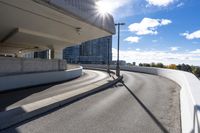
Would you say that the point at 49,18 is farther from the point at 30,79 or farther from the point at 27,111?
the point at 27,111

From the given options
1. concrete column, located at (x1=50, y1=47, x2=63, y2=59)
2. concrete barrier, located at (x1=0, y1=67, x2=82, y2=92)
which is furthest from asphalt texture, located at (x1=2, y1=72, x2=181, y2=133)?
concrete column, located at (x1=50, y1=47, x2=63, y2=59)

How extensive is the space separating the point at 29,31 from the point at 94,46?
296ft

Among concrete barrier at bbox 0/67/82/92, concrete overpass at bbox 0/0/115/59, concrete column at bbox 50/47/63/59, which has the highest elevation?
concrete overpass at bbox 0/0/115/59

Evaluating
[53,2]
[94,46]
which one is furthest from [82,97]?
[94,46]

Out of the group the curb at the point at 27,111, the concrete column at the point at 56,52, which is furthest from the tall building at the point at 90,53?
the curb at the point at 27,111

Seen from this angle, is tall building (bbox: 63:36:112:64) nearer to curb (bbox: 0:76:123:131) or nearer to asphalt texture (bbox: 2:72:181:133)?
curb (bbox: 0:76:123:131)

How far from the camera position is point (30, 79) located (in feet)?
58.2

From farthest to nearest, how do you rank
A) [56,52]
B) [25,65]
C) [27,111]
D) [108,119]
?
[56,52], [25,65], [27,111], [108,119]

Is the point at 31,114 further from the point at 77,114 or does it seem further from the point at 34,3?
the point at 34,3

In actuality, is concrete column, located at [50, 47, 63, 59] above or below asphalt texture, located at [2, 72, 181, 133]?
above

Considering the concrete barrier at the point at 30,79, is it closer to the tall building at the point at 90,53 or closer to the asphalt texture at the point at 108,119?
the asphalt texture at the point at 108,119

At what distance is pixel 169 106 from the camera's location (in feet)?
35.7

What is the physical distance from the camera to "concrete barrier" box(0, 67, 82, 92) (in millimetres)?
15180

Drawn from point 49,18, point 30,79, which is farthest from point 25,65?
point 49,18
